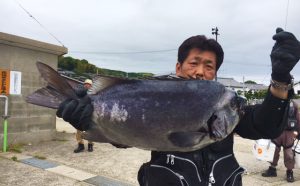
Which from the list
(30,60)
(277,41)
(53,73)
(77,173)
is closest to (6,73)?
(30,60)

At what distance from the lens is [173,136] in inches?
66.3

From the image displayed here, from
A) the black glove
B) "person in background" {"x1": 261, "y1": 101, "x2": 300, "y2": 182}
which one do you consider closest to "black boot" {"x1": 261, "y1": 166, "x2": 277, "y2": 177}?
"person in background" {"x1": 261, "y1": 101, "x2": 300, "y2": 182}

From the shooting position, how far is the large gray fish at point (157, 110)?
1693mm

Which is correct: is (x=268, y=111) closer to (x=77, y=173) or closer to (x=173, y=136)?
(x=173, y=136)

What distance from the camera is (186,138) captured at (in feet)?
5.47

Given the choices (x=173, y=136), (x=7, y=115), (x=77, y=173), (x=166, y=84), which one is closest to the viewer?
(x=173, y=136)

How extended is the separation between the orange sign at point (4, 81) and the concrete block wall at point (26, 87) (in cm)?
18

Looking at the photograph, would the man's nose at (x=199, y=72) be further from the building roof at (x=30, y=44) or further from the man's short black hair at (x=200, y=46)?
the building roof at (x=30, y=44)

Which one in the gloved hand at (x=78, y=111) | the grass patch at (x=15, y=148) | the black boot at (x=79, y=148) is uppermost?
the gloved hand at (x=78, y=111)

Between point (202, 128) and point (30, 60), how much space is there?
8.49m

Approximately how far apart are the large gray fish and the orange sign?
24.0 feet

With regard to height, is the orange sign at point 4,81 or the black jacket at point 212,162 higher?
the orange sign at point 4,81

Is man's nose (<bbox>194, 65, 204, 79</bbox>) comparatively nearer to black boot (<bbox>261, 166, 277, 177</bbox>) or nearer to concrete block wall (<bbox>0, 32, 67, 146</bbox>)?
black boot (<bbox>261, 166, 277, 177</bbox>)

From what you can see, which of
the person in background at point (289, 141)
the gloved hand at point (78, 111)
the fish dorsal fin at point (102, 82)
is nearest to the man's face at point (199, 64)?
the fish dorsal fin at point (102, 82)
